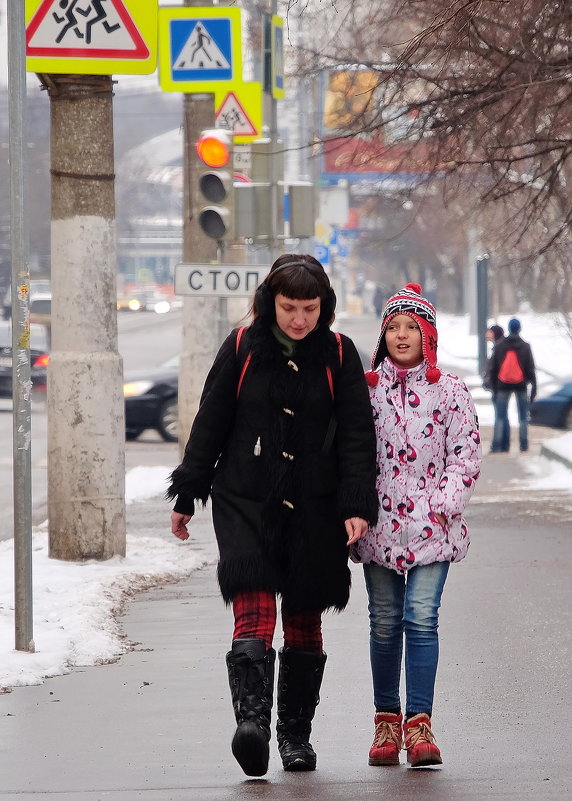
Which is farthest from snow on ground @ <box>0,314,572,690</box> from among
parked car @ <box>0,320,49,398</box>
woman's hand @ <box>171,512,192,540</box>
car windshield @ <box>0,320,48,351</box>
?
car windshield @ <box>0,320,48,351</box>

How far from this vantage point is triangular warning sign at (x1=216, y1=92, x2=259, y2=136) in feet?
56.6

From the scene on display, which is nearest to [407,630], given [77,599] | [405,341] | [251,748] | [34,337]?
[251,748]

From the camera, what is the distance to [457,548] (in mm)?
5285

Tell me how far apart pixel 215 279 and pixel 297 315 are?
28.6ft

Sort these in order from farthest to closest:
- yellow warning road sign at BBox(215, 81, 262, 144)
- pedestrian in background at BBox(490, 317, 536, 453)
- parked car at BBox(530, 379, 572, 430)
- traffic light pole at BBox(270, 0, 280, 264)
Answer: parked car at BBox(530, 379, 572, 430)
pedestrian in background at BBox(490, 317, 536, 453)
yellow warning road sign at BBox(215, 81, 262, 144)
traffic light pole at BBox(270, 0, 280, 264)

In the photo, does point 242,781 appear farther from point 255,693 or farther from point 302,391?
point 302,391

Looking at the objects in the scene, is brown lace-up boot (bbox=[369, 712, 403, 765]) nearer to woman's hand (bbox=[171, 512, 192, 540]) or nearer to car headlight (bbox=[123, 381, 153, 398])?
woman's hand (bbox=[171, 512, 192, 540])

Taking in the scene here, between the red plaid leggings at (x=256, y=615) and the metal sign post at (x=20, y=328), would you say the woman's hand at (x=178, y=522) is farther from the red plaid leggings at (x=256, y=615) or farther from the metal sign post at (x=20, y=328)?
the metal sign post at (x=20, y=328)

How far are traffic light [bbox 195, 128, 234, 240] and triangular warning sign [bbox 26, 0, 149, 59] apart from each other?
4.60m

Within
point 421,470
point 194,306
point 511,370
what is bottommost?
point 511,370

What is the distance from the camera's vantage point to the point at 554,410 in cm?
2348

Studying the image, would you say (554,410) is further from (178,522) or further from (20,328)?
(178,522)

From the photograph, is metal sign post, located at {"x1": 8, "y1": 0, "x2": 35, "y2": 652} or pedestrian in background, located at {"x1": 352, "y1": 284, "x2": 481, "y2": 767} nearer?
pedestrian in background, located at {"x1": 352, "y1": 284, "x2": 481, "y2": 767}

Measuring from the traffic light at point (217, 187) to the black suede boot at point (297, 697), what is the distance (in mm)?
8765
